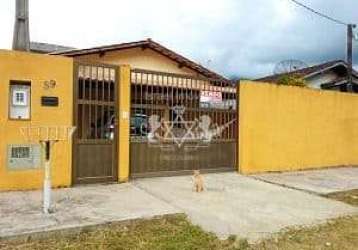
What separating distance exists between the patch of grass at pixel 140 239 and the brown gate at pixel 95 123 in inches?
112

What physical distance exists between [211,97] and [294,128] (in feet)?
10.6

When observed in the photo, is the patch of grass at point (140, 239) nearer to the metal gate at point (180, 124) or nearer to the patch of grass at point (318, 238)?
the patch of grass at point (318, 238)

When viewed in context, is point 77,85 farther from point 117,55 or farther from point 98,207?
point 117,55

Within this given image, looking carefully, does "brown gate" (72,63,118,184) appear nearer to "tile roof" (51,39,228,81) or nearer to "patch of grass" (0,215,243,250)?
"patch of grass" (0,215,243,250)

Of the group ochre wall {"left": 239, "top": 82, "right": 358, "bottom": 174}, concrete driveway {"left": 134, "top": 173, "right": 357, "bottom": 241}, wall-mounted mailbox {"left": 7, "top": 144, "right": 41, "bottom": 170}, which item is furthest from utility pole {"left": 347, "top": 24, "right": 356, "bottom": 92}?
wall-mounted mailbox {"left": 7, "top": 144, "right": 41, "bottom": 170}

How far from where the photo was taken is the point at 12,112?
8.00 meters

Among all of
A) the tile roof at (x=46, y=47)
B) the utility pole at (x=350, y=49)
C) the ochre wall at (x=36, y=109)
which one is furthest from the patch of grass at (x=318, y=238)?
the tile roof at (x=46, y=47)

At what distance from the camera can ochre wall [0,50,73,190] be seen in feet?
25.9

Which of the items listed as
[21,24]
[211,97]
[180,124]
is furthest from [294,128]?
[21,24]

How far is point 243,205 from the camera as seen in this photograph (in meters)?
7.82

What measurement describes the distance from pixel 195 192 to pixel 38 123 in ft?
10.5

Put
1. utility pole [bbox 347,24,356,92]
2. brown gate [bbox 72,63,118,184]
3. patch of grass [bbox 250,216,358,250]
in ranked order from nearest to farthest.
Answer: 1. patch of grass [bbox 250,216,358,250]
2. brown gate [bbox 72,63,118,184]
3. utility pole [bbox 347,24,356,92]

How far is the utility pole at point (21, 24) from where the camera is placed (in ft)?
33.1

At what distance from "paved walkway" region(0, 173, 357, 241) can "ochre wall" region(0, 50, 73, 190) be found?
366 mm
